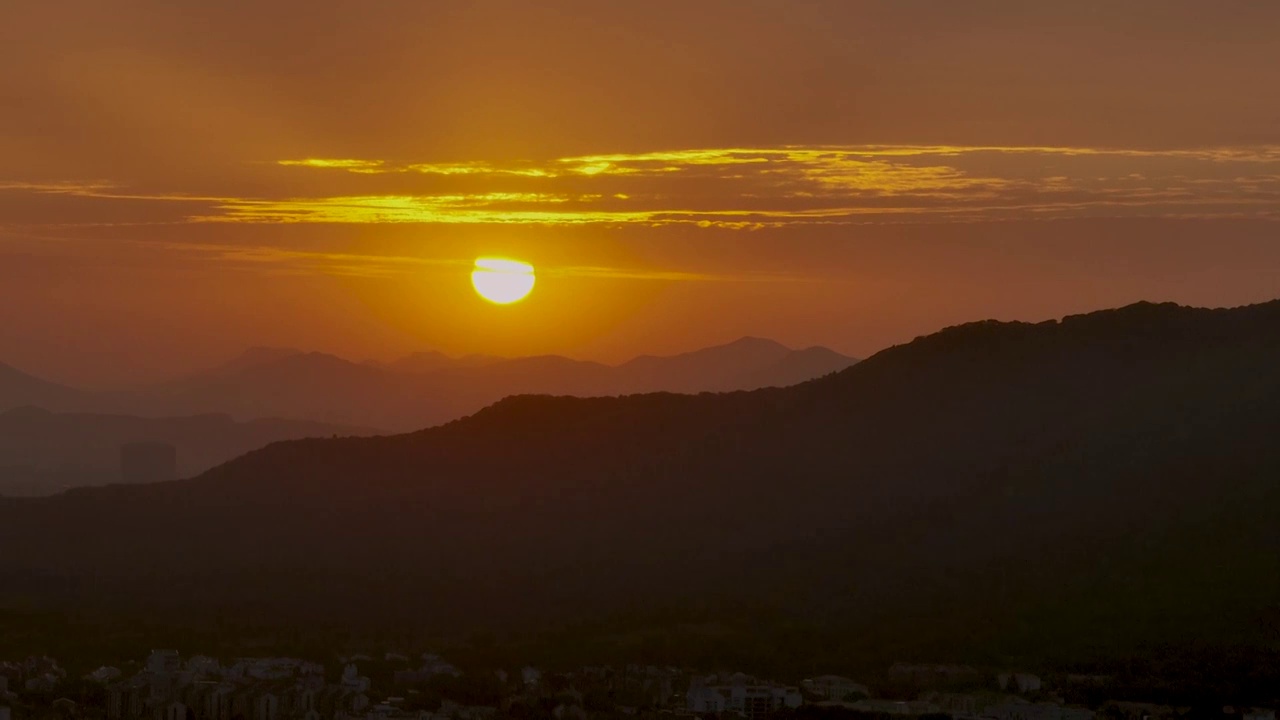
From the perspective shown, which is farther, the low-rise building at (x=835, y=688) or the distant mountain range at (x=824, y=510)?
the distant mountain range at (x=824, y=510)

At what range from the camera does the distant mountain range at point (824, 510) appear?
3701 inches

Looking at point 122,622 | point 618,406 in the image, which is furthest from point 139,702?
point 618,406

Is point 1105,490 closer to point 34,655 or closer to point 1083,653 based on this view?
point 1083,653

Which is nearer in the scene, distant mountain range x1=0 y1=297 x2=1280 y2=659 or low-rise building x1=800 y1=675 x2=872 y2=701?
low-rise building x1=800 y1=675 x2=872 y2=701

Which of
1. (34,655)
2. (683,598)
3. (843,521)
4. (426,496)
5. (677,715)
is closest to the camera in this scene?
(677,715)

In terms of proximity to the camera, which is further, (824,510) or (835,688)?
(824,510)

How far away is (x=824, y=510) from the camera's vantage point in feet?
358

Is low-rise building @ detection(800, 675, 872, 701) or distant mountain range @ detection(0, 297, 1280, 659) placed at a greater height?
distant mountain range @ detection(0, 297, 1280, 659)

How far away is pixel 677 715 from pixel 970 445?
41659 millimetres

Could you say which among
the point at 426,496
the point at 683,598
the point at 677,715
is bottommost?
the point at 677,715

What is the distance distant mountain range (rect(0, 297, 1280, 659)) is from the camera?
94.0m

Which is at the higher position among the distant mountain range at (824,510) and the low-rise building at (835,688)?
the distant mountain range at (824,510)

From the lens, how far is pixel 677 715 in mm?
73438

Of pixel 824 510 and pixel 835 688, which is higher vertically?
pixel 824 510
